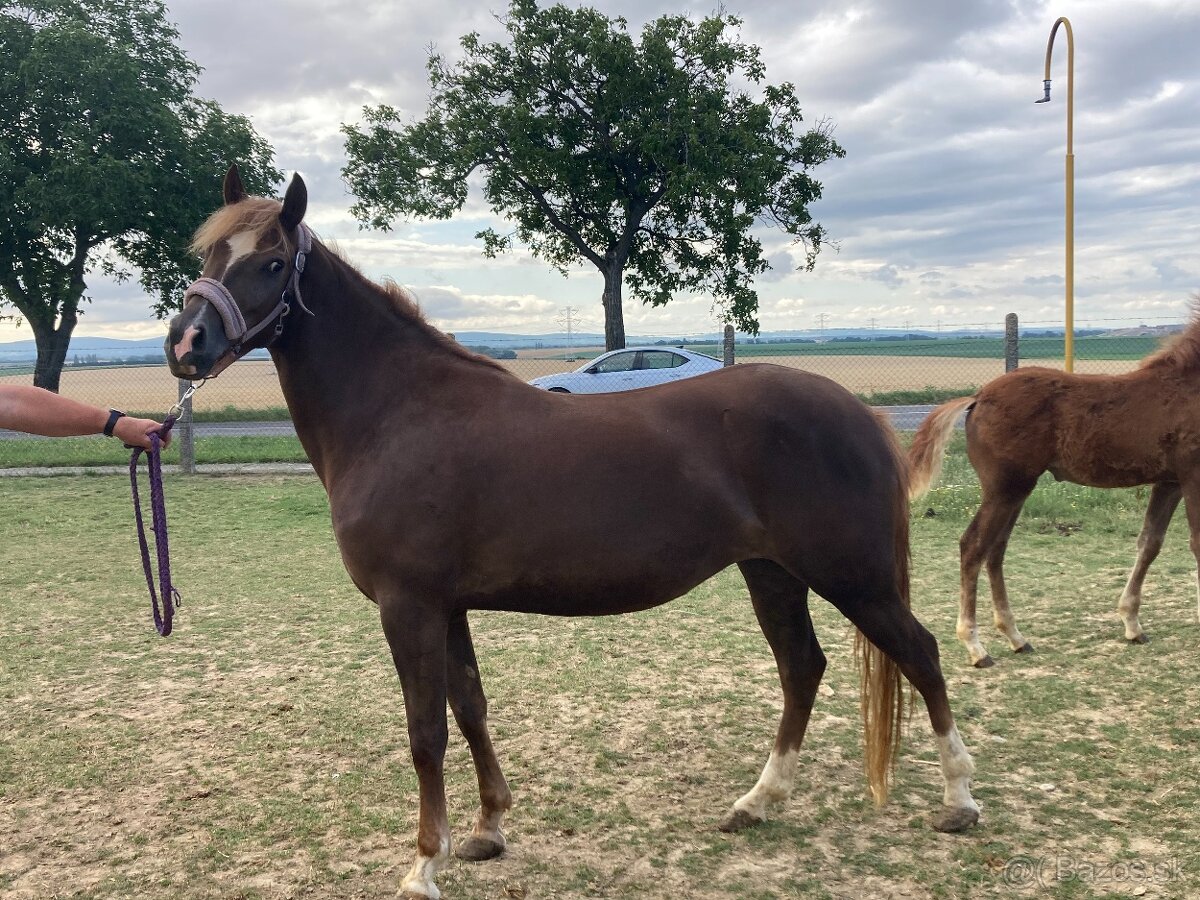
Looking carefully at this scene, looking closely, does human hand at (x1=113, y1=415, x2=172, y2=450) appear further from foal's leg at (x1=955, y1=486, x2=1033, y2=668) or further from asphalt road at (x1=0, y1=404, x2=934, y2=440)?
asphalt road at (x1=0, y1=404, x2=934, y2=440)

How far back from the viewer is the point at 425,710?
9.16 ft

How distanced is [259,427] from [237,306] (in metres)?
18.9

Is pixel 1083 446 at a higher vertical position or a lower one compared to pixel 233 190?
lower

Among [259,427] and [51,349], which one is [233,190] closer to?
[259,427]

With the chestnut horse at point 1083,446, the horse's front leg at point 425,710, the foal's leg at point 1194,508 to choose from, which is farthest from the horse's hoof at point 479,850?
the foal's leg at point 1194,508

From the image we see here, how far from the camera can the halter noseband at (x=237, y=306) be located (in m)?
2.64

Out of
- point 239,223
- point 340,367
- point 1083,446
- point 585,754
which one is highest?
point 239,223

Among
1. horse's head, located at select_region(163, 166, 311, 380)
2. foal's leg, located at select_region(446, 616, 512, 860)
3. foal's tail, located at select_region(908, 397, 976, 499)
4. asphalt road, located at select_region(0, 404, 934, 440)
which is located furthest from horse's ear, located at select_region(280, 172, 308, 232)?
asphalt road, located at select_region(0, 404, 934, 440)

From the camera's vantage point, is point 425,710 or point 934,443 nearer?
Result: point 425,710

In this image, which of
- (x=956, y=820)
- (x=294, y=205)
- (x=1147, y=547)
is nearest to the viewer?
(x=294, y=205)

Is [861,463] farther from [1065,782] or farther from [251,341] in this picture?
[251,341]

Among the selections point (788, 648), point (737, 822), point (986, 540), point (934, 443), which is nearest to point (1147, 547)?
point (986, 540)

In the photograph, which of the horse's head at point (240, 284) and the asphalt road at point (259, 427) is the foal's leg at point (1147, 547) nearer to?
the horse's head at point (240, 284)

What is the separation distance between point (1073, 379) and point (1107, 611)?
A: 162cm
